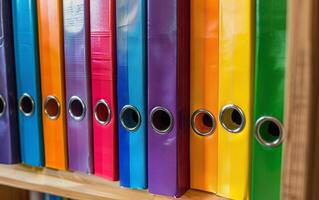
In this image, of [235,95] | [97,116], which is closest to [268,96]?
[235,95]

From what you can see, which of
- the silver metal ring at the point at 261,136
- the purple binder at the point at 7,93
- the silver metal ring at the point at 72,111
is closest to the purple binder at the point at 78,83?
the silver metal ring at the point at 72,111

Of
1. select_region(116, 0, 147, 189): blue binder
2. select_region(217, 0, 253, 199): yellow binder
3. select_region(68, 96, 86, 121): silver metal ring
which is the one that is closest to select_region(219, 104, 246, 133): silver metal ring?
select_region(217, 0, 253, 199): yellow binder

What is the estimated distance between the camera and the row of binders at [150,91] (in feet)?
1.50

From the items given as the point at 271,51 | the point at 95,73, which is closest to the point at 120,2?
the point at 95,73

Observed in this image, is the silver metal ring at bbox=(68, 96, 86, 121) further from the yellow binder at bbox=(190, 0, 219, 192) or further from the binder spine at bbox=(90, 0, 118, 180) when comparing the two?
the yellow binder at bbox=(190, 0, 219, 192)

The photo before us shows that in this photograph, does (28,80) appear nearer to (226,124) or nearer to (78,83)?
(78,83)

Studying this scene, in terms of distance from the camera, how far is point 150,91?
52cm

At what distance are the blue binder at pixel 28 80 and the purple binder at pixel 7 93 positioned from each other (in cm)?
1

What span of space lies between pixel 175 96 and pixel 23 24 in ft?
0.96

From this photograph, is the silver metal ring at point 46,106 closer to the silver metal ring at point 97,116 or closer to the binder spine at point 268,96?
the silver metal ring at point 97,116

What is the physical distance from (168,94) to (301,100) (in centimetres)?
20

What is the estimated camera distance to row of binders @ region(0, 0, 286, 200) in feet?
1.50

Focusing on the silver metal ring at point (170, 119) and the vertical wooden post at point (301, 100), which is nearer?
the vertical wooden post at point (301, 100)

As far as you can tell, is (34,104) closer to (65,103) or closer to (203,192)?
(65,103)
